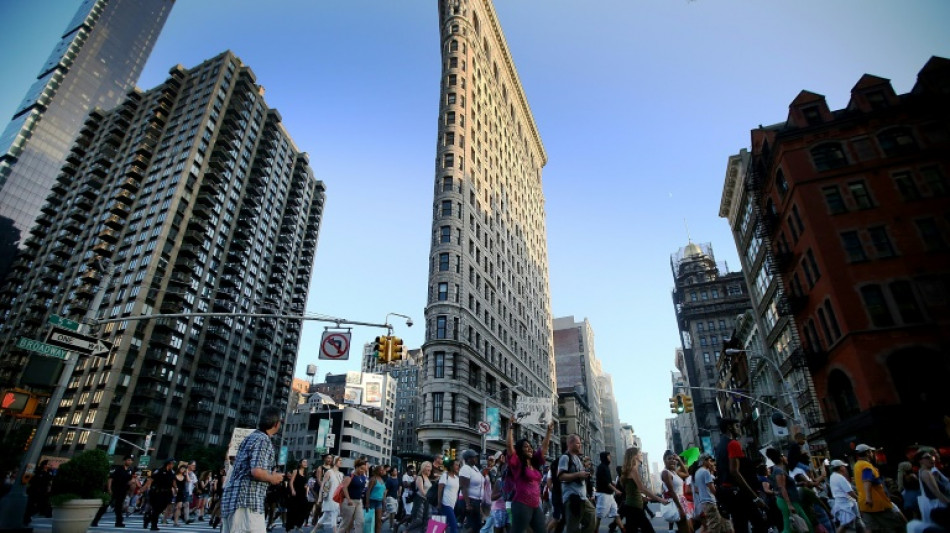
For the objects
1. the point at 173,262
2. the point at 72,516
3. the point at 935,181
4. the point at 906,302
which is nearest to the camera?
the point at 72,516

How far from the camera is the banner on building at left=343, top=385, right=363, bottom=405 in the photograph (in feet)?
254

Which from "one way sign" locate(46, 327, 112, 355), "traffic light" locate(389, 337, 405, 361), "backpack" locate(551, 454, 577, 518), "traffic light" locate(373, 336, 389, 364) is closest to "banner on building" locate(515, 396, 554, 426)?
"traffic light" locate(389, 337, 405, 361)

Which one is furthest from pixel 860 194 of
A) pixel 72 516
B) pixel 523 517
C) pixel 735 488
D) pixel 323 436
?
pixel 323 436

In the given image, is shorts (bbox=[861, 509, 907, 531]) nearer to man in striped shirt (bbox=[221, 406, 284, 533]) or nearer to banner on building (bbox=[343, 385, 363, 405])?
man in striped shirt (bbox=[221, 406, 284, 533])

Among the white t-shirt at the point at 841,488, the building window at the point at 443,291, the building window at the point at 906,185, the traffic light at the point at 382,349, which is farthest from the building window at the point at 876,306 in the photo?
the building window at the point at 443,291

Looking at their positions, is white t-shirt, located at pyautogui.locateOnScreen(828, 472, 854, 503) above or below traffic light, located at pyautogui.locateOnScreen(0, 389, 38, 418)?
below

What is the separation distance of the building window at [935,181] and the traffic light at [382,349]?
3186 cm

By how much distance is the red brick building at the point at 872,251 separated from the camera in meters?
23.6

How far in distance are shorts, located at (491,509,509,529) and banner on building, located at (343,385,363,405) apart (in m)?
70.3

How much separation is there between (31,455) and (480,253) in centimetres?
4094

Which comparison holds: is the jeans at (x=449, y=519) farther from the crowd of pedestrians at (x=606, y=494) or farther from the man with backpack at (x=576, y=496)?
Result: the man with backpack at (x=576, y=496)

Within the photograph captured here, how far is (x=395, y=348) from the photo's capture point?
16562 mm

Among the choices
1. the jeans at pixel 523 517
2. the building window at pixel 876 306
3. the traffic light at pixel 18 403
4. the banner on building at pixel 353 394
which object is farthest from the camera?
the banner on building at pixel 353 394

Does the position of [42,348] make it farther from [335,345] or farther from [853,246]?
[853,246]
